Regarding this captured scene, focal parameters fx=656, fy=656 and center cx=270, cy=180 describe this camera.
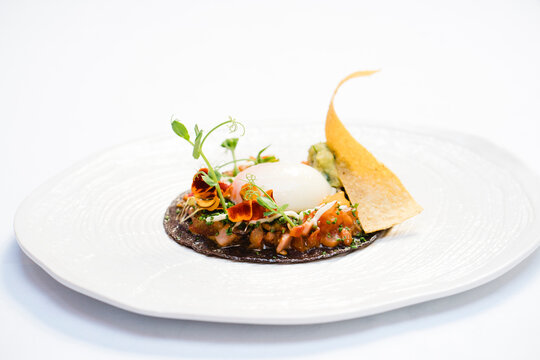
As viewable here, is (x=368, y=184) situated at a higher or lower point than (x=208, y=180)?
lower

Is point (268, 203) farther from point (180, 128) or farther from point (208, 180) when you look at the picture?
point (180, 128)

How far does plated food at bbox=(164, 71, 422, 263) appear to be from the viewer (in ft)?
15.7

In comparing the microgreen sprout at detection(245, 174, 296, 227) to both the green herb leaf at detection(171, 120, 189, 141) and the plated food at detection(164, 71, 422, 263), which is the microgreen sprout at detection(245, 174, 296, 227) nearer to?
the plated food at detection(164, 71, 422, 263)

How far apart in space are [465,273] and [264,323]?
1.38m

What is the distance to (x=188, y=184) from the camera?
6.10 meters

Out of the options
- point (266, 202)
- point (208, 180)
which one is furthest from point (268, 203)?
point (208, 180)

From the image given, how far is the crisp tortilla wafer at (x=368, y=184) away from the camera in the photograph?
5.00 meters

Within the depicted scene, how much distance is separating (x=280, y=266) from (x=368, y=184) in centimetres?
116

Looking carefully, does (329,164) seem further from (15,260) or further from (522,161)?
(15,260)

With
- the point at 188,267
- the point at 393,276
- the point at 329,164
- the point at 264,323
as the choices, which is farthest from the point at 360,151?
the point at 264,323

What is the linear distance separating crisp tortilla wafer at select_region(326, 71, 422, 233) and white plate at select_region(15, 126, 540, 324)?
15 cm

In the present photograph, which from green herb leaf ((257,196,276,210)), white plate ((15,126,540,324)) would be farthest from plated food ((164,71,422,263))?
white plate ((15,126,540,324))

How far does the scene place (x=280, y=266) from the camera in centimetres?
455

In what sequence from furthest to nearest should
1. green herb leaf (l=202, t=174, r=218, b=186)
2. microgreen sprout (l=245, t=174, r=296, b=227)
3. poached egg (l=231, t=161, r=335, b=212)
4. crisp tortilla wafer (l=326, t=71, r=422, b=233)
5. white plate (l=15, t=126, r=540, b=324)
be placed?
1. poached egg (l=231, t=161, r=335, b=212)
2. crisp tortilla wafer (l=326, t=71, r=422, b=233)
3. green herb leaf (l=202, t=174, r=218, b=186)
4. microgreen sprout (l=245, t=174, r=296, b=227)
5. white plate (l=15, t=126, r=540, b=324)
